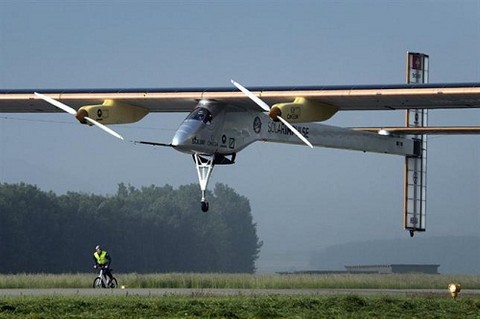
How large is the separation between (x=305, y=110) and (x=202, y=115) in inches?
153

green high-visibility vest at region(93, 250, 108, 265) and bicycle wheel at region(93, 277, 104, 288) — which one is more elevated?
green high-visibility vest at region(93, 250, 108, 265)

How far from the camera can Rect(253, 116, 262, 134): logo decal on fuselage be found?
48656 mm

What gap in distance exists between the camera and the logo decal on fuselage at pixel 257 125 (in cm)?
4866

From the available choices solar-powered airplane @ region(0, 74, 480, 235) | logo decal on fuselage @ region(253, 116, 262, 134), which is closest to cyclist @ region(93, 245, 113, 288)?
solar-powered airplane @ region(0, 74, 480, 235)

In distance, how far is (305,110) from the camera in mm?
45875

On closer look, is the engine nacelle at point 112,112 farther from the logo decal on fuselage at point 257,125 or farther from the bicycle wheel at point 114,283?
the bicycle wheel at point 114,283

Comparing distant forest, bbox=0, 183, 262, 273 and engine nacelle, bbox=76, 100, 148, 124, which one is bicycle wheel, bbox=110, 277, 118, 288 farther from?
distant forest, bbox=0, 183, 262, 273

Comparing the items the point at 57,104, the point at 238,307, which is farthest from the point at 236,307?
the point at 57,104

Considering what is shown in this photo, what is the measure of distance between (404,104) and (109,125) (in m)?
11.7

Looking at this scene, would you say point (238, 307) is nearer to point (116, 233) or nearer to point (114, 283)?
point (114, 283)

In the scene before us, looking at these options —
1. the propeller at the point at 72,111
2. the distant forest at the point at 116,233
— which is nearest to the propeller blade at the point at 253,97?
the propeller at the point at 72,111

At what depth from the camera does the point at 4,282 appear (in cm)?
4341

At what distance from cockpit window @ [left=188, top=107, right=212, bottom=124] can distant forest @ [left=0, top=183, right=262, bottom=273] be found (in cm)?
5068

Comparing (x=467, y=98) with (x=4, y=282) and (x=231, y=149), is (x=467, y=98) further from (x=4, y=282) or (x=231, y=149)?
(x=4, y=282)
